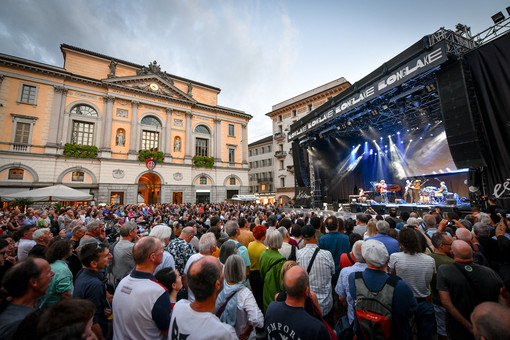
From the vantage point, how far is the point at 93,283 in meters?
2.46

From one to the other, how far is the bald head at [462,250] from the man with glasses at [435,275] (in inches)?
19.5

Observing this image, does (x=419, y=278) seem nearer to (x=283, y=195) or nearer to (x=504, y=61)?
(x=504, y=61)

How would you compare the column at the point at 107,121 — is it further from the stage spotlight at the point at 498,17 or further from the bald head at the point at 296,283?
the stage spotlight at the point at 498,17

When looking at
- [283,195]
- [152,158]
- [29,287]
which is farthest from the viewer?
[283,195]

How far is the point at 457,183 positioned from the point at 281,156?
2145cm

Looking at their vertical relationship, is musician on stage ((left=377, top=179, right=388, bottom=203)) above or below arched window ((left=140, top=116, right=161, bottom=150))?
below

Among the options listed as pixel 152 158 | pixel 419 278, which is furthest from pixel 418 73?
pixel 152 158

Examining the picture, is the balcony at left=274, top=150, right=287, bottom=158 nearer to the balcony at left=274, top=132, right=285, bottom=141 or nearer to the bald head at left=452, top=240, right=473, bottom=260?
the balcony at left=274, top=132, right=285, bottom=141

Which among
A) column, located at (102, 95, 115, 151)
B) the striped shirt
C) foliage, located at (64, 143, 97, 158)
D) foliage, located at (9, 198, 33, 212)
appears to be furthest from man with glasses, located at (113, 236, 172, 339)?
column, located at (102, 95, 115, 151)

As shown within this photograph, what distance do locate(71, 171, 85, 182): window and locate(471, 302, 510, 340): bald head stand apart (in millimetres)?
28066

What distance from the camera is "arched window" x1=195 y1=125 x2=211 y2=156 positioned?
1183 inches

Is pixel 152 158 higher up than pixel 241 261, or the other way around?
pixel 152 158

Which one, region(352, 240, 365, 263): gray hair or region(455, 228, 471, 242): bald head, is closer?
region(352, 240, 365, 263): gray hair

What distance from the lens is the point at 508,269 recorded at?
2787 millimetres
